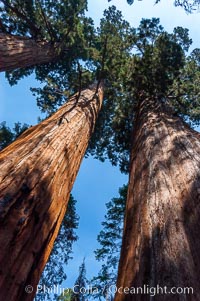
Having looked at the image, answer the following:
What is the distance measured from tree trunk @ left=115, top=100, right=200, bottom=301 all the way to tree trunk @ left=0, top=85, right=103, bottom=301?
652 millimetres

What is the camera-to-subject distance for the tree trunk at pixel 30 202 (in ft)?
6.57

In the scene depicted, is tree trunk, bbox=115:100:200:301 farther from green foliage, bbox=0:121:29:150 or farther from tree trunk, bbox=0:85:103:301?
green foliage, bbox=0:121:29:150

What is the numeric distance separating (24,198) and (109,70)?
972 centimetres

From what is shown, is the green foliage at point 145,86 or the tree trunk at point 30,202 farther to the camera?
the green foliage at point 145,86

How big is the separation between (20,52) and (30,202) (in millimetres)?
8768

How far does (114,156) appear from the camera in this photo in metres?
10.7

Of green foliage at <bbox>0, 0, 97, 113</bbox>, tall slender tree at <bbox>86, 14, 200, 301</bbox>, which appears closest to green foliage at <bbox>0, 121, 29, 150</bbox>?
green foliage at <bbox>0, 0, 97, 113</bbox>

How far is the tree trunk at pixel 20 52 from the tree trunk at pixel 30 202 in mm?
5990

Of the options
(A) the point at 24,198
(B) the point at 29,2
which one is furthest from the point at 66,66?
(A) the point at 24,198

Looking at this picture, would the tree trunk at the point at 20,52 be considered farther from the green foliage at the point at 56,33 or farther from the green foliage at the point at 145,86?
the green foliage at the point at 145,86

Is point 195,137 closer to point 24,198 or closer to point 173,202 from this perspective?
point 173,202

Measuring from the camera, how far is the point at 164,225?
A: 6.98 feet

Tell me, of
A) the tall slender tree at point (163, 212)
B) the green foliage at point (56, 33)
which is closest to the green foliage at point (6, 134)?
the green foliage at point (56, 33)

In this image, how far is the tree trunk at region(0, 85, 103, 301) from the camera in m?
2.00
